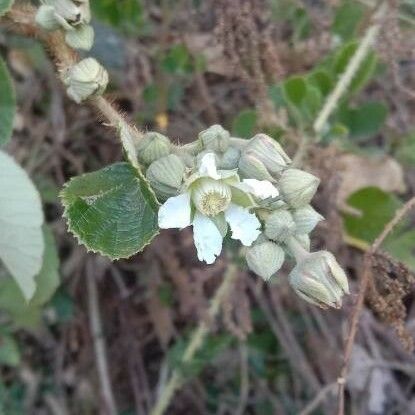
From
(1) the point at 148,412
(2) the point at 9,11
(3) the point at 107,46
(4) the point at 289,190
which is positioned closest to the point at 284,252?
(4) the point at 289,190

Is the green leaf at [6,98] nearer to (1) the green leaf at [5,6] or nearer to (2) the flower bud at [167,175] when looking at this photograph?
(1) the green leaf at [5,6]

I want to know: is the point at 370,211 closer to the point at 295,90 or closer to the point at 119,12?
the point at 295,90

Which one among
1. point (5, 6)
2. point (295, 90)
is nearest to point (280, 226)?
point (5, 6)

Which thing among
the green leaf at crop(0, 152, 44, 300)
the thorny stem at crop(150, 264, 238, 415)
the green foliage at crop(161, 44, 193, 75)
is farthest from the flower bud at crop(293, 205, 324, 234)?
the green foliage at crop(161, 44, 193, 75)

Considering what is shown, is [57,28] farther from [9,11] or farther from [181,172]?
[181,172]

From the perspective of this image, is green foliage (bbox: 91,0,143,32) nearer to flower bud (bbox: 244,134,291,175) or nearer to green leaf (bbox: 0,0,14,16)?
green leaf (bbox: 0,0,14,16)
